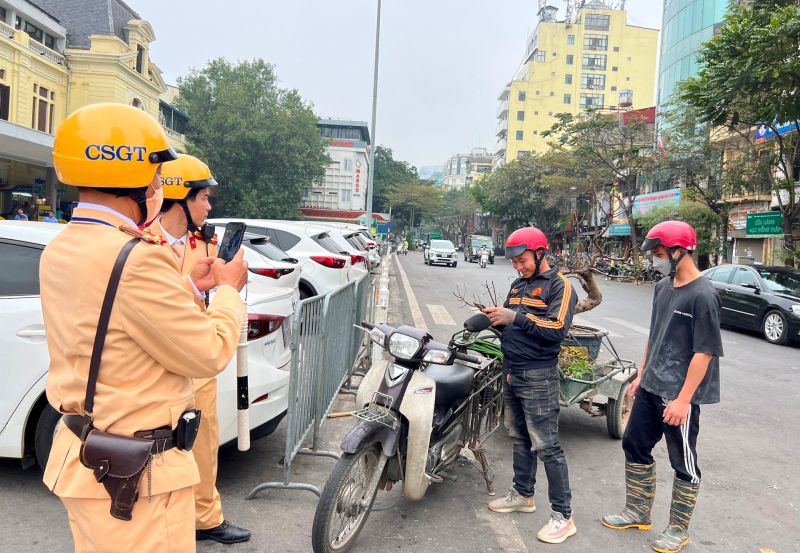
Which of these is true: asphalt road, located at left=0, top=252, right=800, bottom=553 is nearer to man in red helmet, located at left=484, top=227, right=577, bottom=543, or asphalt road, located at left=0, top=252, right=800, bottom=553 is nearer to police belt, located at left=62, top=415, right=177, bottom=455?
man in red helmet, located at left=484, top=227, right=577, bottom=543

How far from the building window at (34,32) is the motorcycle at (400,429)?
3265 cm

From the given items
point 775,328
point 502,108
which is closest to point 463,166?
point 502,108

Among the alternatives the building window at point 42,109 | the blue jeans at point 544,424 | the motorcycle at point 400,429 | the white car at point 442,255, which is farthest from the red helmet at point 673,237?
the building window at point 42,109

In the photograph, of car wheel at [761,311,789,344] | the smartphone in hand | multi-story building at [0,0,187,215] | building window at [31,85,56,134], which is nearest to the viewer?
the smartphone in hand

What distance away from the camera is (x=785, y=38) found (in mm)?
13516

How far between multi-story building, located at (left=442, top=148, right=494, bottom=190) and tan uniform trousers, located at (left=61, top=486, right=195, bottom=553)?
399 ft

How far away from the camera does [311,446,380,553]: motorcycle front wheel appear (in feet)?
9.36

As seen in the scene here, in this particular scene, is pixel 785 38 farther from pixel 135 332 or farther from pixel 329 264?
pixel 135 332

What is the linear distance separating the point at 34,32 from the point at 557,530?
113ft

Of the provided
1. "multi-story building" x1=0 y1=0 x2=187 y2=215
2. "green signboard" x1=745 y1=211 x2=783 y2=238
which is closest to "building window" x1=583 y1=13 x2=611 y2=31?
"multi-story building" x1=0 y1=0 x2=187 y2=215

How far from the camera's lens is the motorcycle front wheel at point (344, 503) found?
2.85m

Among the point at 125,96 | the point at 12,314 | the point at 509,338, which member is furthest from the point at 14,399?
the point at 125,96

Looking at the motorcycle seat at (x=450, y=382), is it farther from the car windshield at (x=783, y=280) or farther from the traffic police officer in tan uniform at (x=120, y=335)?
the car windshield at (x=783, y=280)

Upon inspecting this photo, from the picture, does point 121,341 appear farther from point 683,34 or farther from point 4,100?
point 683,34
